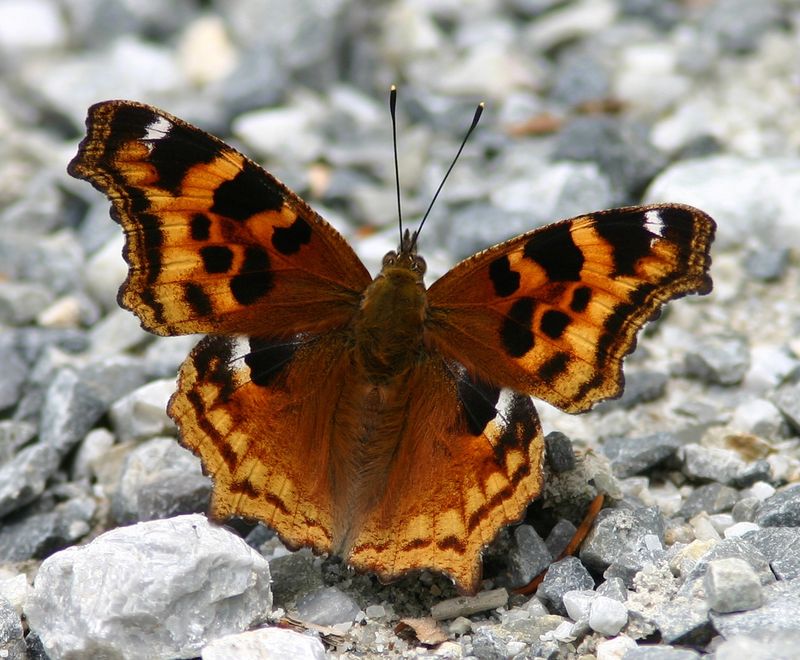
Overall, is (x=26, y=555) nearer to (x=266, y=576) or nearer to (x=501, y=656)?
(x=266, y=576)

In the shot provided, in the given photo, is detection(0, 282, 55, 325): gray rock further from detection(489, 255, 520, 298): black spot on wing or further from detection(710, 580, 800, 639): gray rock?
detection(710, 580, 800, 639): gray rock

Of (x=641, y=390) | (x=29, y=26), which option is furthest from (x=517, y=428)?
(x=29, y=26)

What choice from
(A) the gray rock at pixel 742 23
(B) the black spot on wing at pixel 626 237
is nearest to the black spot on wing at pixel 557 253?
(B) the black spot on wing at pixel 626 237

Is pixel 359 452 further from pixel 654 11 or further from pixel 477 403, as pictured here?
pixel 654 11

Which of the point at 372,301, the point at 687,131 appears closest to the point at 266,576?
the point at 372,301

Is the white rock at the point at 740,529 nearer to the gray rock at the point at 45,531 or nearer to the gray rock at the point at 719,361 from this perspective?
the gray rock at the point at 719,361

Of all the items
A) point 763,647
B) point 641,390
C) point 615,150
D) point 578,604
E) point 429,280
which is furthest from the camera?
point 615,150

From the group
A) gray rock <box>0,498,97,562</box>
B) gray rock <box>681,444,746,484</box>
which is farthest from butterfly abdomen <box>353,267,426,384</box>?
gray rock <box>0,498,97,562</box>
